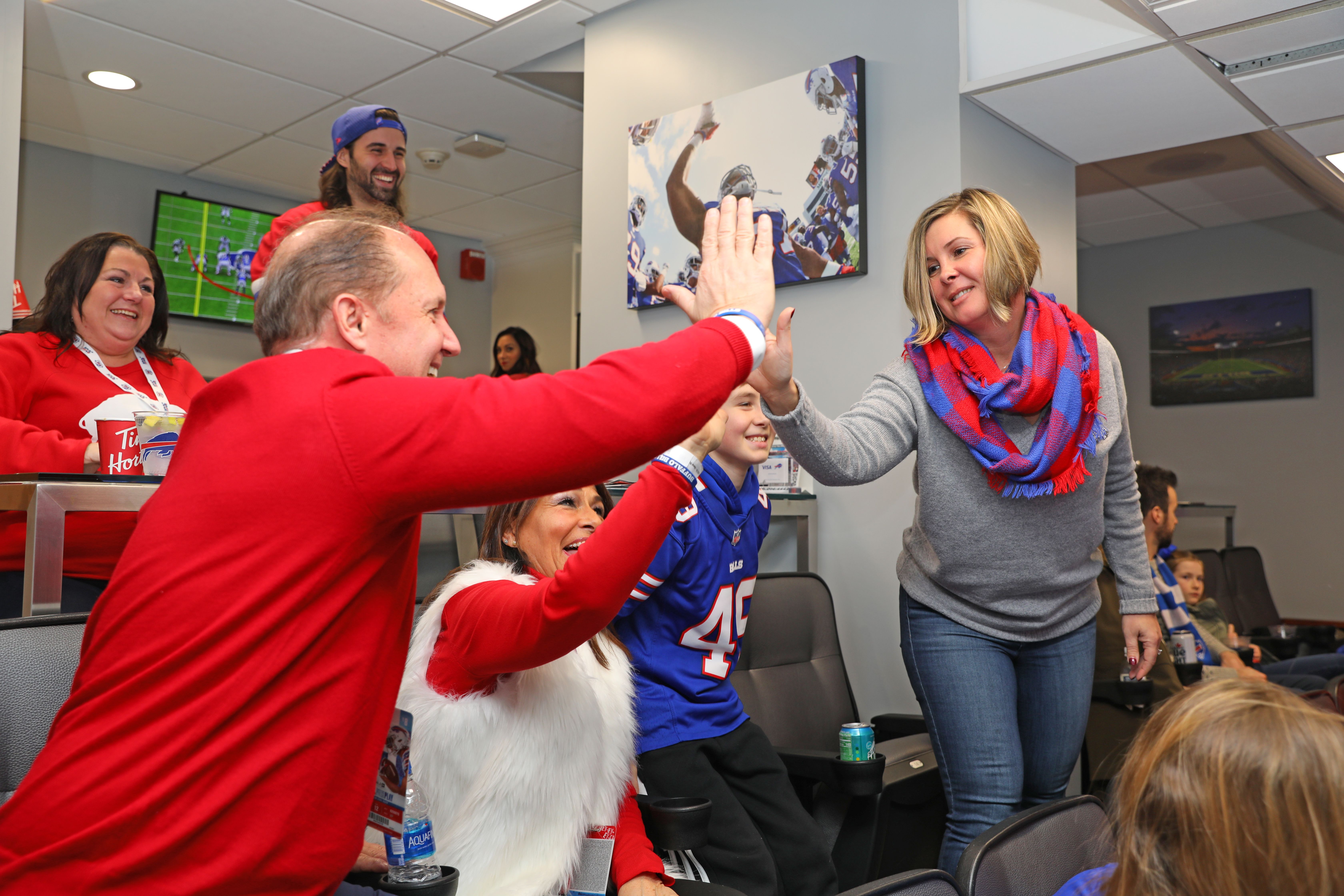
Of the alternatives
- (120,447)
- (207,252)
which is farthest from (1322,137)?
(207,252)

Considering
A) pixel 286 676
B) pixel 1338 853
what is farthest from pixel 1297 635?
pixel 286 676

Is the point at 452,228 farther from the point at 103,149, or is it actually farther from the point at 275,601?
the point at 275,601

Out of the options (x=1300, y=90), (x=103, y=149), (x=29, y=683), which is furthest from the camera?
(x=103, y=149)

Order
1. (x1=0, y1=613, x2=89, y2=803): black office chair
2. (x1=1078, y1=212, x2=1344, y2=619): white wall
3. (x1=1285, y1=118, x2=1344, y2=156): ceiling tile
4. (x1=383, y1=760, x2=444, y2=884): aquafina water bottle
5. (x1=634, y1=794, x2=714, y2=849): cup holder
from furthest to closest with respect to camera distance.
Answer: (x1=1078, y1=212, x2=1344, y2=619): white wall, (x1=1285, y1=118, x2=1344, y2=156): ceiling tile, (x1=634, y1=794, x2=714, y2=849): cup holder, (x1=0, y1=613, x2=89, y2=803): black office chair, (x1=383, y1=760, x2=444, y2=884): aquafina water bottle

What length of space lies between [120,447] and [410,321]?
0.93 meters

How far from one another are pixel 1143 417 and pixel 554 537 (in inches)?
222

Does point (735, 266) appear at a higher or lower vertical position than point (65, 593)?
higher

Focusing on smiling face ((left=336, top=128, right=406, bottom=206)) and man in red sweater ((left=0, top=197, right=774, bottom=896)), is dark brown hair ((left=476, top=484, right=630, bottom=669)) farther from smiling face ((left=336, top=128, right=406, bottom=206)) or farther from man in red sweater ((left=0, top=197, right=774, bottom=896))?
smiling face ((left=336, top=128, right=406, bottom=206))

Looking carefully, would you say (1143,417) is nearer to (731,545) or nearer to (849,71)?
(849,71)

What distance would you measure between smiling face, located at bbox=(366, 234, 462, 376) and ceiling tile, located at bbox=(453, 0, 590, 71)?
275cm

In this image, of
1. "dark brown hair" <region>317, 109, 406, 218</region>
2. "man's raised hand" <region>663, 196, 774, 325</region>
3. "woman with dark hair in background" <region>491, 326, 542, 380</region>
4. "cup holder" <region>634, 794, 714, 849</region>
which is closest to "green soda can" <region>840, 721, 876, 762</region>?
"cup holder" <region>634, 794, 714, 849</region>

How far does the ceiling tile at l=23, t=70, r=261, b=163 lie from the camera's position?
165 inches

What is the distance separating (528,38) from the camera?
11.8ft

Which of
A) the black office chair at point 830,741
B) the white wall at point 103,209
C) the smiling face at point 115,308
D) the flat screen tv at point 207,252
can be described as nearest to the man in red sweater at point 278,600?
the black office chair at point 830,741
